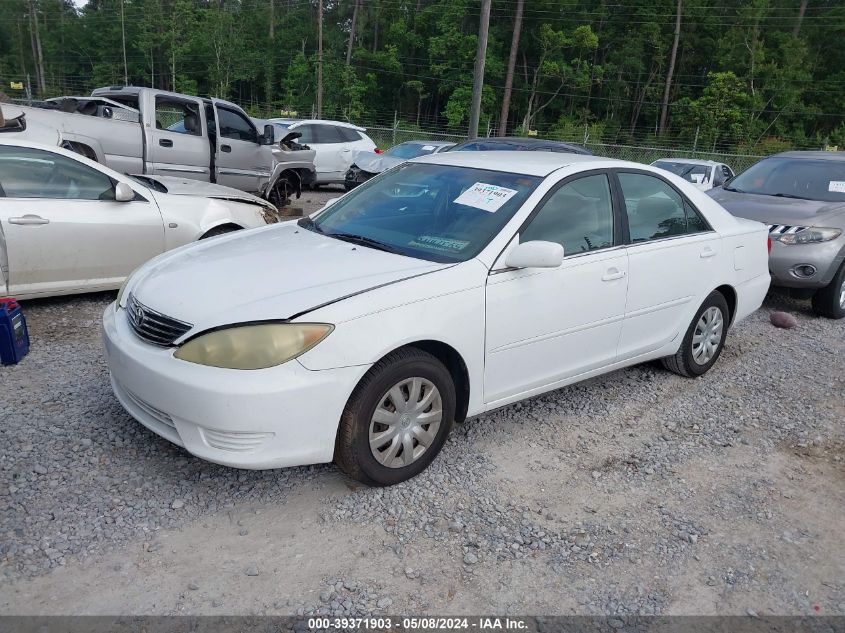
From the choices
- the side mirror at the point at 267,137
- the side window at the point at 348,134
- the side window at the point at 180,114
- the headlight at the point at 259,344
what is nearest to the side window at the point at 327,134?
the side window at the point at 348,134

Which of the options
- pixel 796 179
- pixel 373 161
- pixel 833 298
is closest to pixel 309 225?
pixel 833 298

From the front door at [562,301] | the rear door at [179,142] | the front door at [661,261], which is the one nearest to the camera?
the front door at [562,301]

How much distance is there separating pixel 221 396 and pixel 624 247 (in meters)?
2.58

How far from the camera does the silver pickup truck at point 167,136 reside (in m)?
8.54

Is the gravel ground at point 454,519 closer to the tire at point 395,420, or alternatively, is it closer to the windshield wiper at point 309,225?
the tire at point 395,420

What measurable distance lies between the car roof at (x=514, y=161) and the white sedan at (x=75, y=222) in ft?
8.29

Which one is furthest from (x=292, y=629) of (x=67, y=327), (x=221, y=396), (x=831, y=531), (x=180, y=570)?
(x=67, y=327)

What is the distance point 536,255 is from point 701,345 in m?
2.25

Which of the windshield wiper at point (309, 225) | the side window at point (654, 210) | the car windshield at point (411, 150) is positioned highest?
the side window at point (654, 210)

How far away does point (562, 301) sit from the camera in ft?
12.5

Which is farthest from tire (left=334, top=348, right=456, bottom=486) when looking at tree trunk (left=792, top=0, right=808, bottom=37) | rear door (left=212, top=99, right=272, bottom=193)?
tree trunk (left=792, top=0, right=808, bottom=37)

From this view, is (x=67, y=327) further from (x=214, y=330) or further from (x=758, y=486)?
(x=758, y=486)

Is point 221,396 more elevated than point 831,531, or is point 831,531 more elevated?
point 221,396

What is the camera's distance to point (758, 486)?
3.64 m
